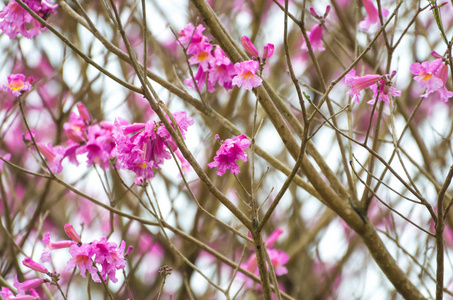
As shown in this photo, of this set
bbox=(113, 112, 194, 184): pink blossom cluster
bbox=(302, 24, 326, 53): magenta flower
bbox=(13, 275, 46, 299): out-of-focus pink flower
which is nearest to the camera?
bbox=(113, 112, 194, 184): pink blossom cluster

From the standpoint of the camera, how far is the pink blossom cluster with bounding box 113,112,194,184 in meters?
1.83

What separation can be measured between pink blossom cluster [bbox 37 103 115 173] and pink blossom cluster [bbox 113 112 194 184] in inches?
20.0

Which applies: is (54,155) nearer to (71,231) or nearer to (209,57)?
(71,231)

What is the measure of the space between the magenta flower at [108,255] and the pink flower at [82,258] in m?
0.02

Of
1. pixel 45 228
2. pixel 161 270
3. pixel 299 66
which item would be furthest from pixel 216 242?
pixel 161 270

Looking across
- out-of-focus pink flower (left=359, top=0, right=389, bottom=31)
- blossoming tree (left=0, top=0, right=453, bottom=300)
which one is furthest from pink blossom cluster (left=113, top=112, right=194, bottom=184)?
out-of-focus pink flower (left=359, top=0, right=389, bottom=31)

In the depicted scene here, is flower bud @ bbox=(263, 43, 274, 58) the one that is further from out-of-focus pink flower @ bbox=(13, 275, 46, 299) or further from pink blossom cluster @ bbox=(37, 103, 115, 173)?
out-of-focus pink flower @ bbox=(13, 275, 46, 299)

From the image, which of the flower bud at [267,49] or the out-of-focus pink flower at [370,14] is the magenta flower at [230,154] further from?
the out-of-focus pink flower at [370,14]

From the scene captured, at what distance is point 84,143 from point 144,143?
753 mm

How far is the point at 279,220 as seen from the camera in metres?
4.56

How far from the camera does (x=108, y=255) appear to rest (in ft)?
6.22

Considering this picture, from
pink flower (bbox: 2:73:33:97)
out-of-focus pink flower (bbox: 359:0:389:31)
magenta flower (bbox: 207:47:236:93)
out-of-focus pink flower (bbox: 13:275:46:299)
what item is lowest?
out-of-focus pink flower (bbox: 13:275:46:299)

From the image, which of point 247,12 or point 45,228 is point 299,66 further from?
point 45,228

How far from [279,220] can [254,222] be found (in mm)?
2841
